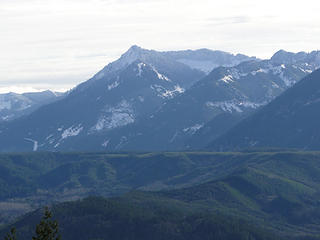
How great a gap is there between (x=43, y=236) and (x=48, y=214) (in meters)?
4.33

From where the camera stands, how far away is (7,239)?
470 feet

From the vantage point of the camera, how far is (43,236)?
5689 inches

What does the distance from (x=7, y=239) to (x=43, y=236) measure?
6.72 meters

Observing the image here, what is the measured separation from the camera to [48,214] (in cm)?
14425

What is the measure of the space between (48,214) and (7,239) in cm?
892
